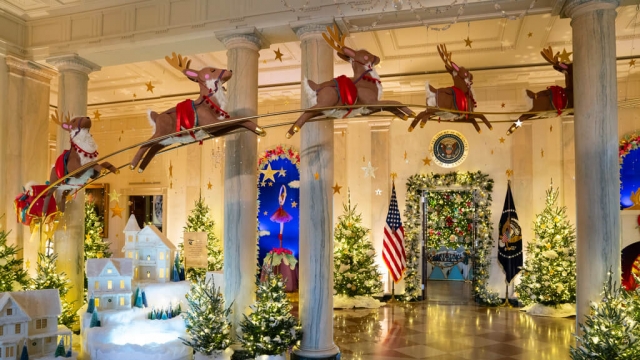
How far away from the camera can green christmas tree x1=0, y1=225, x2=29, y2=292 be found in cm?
714

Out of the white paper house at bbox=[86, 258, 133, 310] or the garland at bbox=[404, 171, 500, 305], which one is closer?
the white paper house at bbox=[86, 258, 133, 310]

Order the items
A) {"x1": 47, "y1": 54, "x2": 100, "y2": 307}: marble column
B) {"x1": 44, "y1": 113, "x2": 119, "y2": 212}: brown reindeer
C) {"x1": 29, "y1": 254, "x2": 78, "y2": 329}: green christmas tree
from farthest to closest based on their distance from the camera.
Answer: {"x1": 47, "y1": 54, "x2": 100, "y2": 307}: marble column → {"x1": 29, "y1": 254, "x2": 78, "y2": 329}: green christmas tree → {"x1": 44, "y1": 113, "x2": 119, "y2": 212}: brown reindeer

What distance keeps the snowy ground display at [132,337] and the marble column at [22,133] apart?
270 centimetres

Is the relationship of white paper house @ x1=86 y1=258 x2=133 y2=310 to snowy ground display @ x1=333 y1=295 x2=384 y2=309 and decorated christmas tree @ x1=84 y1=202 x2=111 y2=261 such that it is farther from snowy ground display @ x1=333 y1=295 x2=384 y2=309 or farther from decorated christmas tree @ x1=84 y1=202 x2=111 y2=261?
snowy ground display @ x1=333 y1=295 x2=384 y2=309

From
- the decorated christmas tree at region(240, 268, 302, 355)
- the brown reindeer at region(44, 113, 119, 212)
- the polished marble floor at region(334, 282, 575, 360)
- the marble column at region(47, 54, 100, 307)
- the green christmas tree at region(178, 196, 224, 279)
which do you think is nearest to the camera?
the brown reindeer at region(44, 113, 119, 212)

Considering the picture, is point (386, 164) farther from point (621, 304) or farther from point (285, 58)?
point (621, 304)

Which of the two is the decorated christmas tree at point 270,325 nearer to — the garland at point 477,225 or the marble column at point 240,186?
the marble column at point 240,186

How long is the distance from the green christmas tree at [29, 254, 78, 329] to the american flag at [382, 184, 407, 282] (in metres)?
6.51

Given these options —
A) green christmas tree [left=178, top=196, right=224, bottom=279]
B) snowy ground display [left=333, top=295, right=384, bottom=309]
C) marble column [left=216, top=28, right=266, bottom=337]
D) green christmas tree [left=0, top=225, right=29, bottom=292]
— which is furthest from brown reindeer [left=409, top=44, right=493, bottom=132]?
green christmas tree [left=178, top=196, right=224, bottom=279]

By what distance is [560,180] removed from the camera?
1066cm

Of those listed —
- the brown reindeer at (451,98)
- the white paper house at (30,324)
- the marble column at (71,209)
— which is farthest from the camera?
the marble column at (71,209)

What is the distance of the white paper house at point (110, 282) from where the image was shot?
6.82 meters

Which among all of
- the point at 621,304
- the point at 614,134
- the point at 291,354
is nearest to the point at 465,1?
the point at 614,134

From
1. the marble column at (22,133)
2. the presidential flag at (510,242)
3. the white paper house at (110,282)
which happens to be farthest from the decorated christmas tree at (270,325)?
the presidential flag at (510,242)
